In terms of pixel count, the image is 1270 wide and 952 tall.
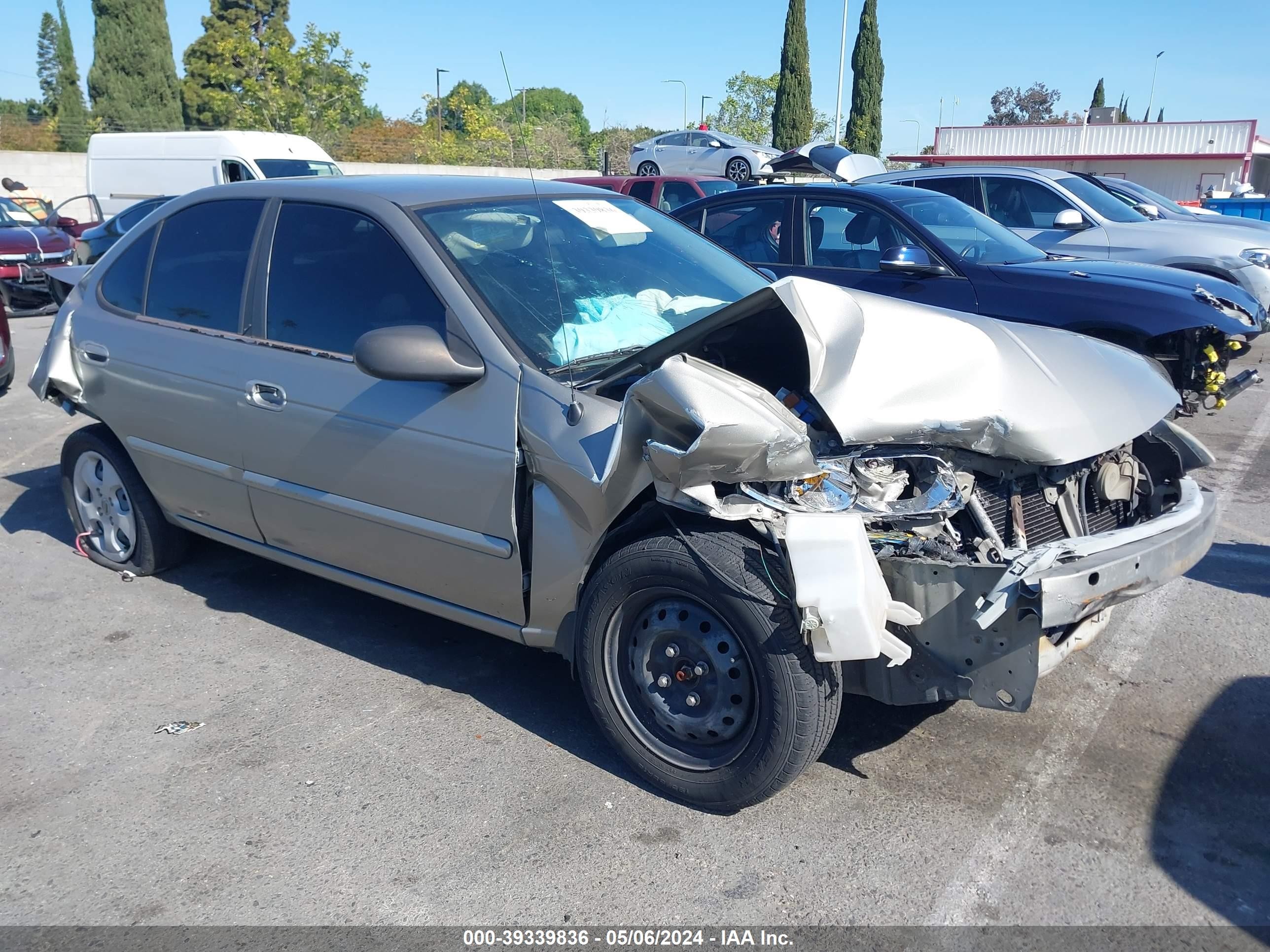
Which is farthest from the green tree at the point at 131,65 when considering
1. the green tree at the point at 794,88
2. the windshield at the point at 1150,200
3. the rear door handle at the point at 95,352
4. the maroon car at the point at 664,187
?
the rear door handle at the point at 95,352

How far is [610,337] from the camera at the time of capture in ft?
11.7

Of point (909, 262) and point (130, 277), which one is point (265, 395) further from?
point (909, 262)

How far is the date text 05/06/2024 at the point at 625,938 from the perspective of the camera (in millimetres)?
2543

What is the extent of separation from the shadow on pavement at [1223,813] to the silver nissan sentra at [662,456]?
56cm

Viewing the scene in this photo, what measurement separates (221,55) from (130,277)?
48364mm

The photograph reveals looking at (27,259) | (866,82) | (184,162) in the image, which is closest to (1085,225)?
(27,259)

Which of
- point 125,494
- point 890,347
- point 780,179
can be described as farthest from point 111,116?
point 890,347

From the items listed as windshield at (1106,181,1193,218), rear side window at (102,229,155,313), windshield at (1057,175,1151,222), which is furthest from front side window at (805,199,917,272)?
windshield at (1106,181,1193,218)

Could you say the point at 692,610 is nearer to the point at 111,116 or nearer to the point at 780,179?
the point at 780,179

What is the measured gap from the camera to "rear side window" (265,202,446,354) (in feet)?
11.8

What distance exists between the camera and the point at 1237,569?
4859 mm

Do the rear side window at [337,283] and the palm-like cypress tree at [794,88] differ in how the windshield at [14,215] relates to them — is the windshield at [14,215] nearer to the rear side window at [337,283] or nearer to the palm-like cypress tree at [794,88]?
the rear side window at [337,283]

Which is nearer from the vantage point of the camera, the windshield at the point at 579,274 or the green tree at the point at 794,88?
the windshield at the point at 579,274

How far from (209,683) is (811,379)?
261 cm
